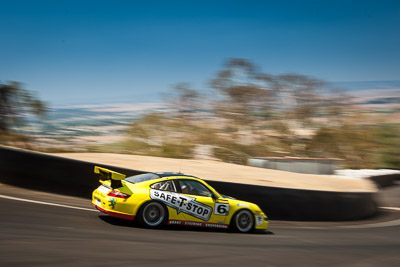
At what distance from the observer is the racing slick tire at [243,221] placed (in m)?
9.84

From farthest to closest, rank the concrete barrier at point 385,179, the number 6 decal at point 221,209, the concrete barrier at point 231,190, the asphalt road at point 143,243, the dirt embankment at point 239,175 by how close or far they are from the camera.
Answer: the concrete barrier at point 385,179 < the dirt embankment at point 239,175 < the concrete barrier at point 231,190 < the number 6 decal at point 221,209 < the asphalt road at point 143,243

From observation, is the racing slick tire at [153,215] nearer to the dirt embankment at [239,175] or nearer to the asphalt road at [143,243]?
the asphalt road at [143,243]

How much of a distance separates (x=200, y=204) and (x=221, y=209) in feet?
1.92

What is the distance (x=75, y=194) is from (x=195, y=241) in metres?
4.79

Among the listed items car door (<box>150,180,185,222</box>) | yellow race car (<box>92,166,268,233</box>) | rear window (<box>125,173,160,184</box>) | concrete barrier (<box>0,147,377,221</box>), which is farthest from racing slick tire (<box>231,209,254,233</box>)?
concrete barrier (<box>0,147,377,221</box>)

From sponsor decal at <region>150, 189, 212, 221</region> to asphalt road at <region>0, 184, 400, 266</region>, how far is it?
39 centimetres

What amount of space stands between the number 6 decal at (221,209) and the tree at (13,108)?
16051mm

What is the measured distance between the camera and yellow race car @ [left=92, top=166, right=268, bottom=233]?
8.42 metres

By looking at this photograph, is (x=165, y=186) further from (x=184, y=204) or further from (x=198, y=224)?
(x=198, y=224)

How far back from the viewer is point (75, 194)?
37.2ft

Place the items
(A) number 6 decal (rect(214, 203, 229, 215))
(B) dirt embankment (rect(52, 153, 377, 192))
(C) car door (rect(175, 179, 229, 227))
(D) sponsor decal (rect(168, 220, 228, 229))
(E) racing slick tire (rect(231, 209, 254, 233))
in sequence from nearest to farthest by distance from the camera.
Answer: (D) sponsor decal (rect(168, 220, 228, 229)), (C) car door (rect(175, 179, 229, 227)), (A) number 6 decal (rect(214, 203, 229, 215)), (E) racing slick tire (rect(231, 209, 254, 233)), (B) dirt embankment (rect(52, 153, 377, 192))

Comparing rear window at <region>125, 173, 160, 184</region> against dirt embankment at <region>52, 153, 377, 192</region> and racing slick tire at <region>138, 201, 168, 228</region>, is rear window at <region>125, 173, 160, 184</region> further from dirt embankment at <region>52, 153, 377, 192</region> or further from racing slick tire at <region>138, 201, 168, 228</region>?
dirt embankment at <region>52, 153, 377, 192</region>

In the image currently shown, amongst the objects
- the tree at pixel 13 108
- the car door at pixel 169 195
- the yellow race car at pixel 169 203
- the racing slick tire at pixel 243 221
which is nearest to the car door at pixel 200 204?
the yellow race car at pixel 169 203

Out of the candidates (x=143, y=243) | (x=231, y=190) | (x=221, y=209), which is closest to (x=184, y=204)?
(x=221, y=209)
